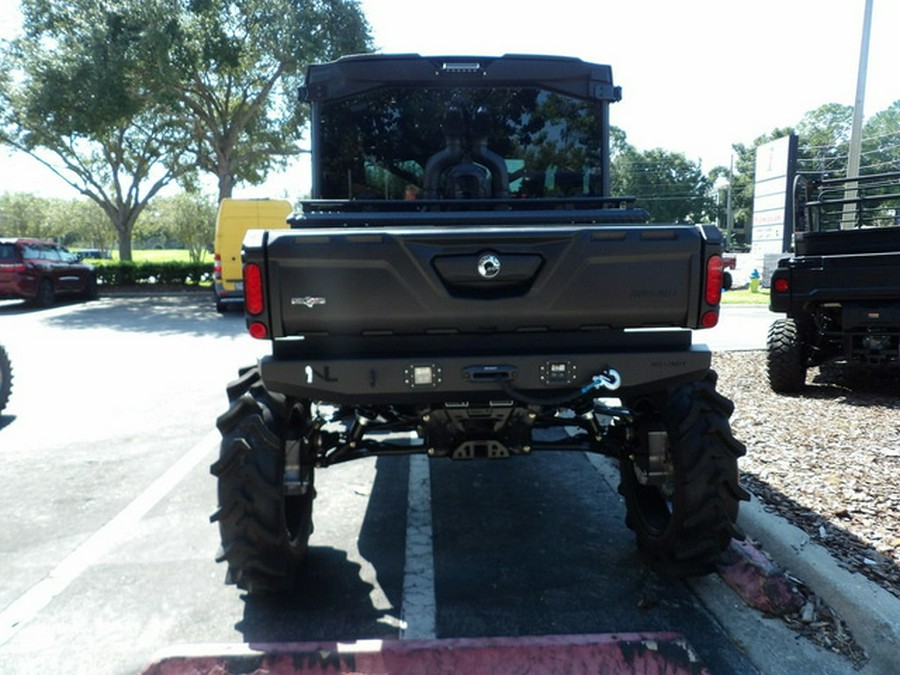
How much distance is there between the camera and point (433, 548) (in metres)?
3.99

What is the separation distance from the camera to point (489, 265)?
2939mm

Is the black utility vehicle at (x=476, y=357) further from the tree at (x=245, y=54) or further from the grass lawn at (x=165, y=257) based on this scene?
the grass lawn at (x=165, y=257)

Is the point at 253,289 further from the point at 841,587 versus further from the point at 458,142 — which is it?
the point at 841,587

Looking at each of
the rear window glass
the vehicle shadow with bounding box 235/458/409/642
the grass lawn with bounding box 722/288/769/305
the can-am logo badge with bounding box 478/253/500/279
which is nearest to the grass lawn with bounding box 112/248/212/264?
the grass lawn with bounding box 722/288/769/305

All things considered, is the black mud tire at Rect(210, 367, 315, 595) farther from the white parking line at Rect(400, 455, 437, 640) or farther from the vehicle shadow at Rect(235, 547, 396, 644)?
the white parking line at Rect(400, 455, 437, 640)

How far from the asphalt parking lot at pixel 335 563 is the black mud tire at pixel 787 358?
9.70 ft

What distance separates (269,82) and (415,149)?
20.2 meters

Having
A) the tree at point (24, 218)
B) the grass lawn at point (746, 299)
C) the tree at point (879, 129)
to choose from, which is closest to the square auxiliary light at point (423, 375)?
the grass lawn at point (746, 299)

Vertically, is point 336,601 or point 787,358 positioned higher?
point 787,358

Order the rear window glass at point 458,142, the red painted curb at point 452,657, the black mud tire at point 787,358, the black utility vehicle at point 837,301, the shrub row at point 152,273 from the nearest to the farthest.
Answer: the red painted curb at point 452,657, the rear window glass at point 458,142, the black utility vehicle at point 837,301, the black mud tire at point 787,358, the shrub row at point 152,273

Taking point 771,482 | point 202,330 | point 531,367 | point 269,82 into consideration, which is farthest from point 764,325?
point 269,82

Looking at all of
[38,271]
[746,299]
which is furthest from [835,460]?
[38,271]

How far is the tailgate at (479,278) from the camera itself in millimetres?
2877

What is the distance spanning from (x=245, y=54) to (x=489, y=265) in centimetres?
2160
